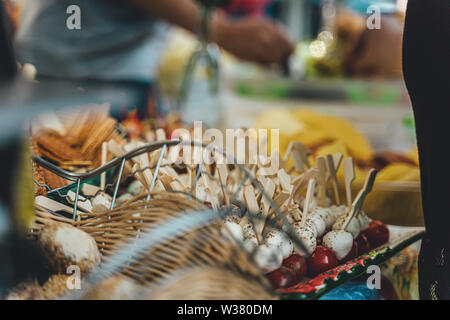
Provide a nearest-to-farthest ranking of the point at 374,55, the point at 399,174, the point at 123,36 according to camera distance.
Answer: the point at 399,174 < the point at 123,36 < the point at 374,55

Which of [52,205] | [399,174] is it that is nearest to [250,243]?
[52,205]

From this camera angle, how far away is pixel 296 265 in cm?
44

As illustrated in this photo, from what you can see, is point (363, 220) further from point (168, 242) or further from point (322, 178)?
point (168, 242)

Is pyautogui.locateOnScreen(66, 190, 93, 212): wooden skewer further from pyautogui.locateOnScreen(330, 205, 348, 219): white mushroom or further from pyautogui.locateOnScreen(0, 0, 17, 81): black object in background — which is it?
pyautogui.locateOnScreen(330, 205, 348, 219): white mushroom

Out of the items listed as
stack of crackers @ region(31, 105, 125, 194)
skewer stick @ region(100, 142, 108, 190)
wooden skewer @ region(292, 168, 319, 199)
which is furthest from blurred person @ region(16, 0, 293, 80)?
wooden skewer @ region(292, 168, 319, 199)

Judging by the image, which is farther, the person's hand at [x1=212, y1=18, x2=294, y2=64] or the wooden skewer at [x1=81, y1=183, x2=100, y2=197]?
the person's hand at [x1=212, y1=18, x2=294, y2=64]

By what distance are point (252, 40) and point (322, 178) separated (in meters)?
0.92

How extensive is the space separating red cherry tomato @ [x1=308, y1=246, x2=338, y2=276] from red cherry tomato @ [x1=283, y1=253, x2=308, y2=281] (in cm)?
1

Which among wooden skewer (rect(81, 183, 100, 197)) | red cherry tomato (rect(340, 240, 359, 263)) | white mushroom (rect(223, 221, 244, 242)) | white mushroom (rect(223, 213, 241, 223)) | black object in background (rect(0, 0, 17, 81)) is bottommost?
red cherry tomato (rect(340, 240, 359, 263))

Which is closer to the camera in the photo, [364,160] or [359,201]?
[359,201]

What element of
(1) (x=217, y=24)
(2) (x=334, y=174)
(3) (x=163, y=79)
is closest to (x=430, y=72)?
(2) (x=334, y=174)

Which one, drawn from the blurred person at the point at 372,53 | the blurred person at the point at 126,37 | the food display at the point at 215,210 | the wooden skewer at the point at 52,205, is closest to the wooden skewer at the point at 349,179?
the food display at the point at 215,210

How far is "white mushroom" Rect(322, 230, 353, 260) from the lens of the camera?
50 centimetres

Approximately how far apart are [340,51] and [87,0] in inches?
41.4
